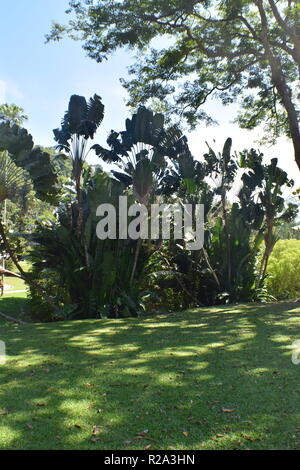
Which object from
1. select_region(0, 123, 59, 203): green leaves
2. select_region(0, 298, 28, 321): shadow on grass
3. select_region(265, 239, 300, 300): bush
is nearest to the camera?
select_region(0, 123, 59, 203): green leaves

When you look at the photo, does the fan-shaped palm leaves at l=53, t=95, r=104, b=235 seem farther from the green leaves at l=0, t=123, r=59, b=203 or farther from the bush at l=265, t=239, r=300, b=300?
the bush at l=265, t=239, r=300, b=300

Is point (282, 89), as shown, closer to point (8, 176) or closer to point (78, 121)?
A: point (78, 121)

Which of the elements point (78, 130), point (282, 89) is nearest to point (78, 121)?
point (78, 130)

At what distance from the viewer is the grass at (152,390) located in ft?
10.1

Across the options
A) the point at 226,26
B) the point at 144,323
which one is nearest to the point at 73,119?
the point at 144,323

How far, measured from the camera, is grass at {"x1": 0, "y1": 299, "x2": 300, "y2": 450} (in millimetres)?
→ 3064

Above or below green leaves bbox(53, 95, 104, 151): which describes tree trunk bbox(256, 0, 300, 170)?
above

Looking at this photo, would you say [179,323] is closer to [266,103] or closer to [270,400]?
[270,400]

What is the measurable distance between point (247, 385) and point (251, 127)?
14.3 metres

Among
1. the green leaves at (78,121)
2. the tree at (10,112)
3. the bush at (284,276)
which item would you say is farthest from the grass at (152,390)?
the tree at (10,112)

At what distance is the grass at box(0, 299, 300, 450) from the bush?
7.14 m

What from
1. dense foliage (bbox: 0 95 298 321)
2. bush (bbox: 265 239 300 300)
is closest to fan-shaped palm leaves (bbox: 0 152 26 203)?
dense foliage (bbox: 0 95 298 321)

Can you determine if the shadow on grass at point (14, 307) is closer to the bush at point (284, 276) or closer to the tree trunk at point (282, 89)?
the bush at point (284, 276)
